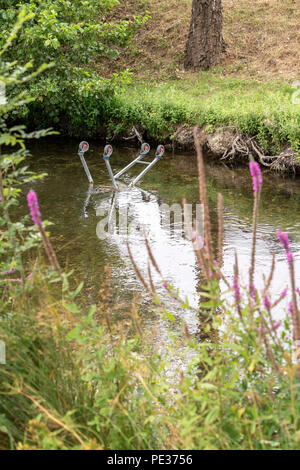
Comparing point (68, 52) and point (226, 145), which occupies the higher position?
point (68, 52)

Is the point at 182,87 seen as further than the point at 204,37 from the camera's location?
No

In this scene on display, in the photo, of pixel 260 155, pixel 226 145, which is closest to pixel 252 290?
pixel 260 155

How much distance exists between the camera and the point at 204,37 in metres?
16.4

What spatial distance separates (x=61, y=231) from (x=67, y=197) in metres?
1.74

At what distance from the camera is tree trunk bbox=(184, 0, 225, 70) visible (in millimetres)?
16188

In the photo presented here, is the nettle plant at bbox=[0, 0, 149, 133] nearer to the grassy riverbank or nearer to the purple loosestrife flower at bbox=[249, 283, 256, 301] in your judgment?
the grassy riverbank

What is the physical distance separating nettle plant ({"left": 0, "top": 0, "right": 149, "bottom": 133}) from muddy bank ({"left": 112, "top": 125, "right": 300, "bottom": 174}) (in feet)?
3.26

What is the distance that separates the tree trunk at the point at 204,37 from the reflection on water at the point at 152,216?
203 inches

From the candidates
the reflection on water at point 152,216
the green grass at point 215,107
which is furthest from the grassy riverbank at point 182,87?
the reflection on water at point 152,216

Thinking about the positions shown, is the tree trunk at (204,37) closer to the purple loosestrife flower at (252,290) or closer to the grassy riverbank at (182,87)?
the grassy riverbank at (182,87)

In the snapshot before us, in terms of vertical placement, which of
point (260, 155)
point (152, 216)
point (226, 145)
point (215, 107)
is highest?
point (215, 107)

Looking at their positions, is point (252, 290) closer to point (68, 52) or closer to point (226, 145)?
point (226, 145)

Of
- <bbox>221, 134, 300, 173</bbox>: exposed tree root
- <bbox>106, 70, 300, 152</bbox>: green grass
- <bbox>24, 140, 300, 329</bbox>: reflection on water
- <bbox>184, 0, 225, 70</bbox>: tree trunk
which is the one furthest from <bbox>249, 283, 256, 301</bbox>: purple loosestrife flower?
<bbox>184, 0, 225, 70</bbox>: tree trunk

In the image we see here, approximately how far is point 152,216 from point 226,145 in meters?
3.60
